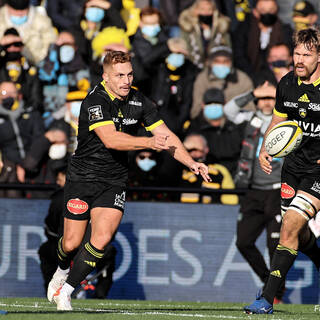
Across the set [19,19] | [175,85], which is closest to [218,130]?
[175,85]

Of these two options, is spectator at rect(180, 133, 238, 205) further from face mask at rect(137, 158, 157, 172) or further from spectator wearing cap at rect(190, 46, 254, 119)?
spectator wearing cap at rect(190, 46, 254, 119)

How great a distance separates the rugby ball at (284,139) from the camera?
8938 mm

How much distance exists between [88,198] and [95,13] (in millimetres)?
5961

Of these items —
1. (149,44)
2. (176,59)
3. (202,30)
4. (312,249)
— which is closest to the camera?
(312,249)

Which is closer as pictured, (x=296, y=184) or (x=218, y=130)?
(x=296, y=184)

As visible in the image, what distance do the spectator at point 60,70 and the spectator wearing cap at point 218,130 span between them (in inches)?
73.4

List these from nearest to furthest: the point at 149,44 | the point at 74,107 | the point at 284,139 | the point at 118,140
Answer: the point at 118,140 → the point at 284,139 → the point at 74,107 → the point at 149,44

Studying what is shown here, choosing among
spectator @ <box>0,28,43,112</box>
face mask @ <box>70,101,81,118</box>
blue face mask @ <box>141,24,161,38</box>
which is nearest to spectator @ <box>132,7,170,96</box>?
blue face mask @ <box>141,24,161,38</box>

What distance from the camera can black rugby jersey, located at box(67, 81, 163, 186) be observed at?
9.12m

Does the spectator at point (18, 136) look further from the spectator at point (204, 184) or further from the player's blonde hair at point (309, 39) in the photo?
the player's blonde hair at point (309, 39)

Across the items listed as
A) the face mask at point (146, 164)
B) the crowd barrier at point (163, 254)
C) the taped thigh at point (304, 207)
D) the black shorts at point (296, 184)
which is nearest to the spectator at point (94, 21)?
the face mask at point (146, 164)

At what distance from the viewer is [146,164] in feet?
43.9

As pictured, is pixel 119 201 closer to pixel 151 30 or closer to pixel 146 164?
pixel 146 164

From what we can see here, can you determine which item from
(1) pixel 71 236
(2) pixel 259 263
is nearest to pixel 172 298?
(2) pixel 259 263
